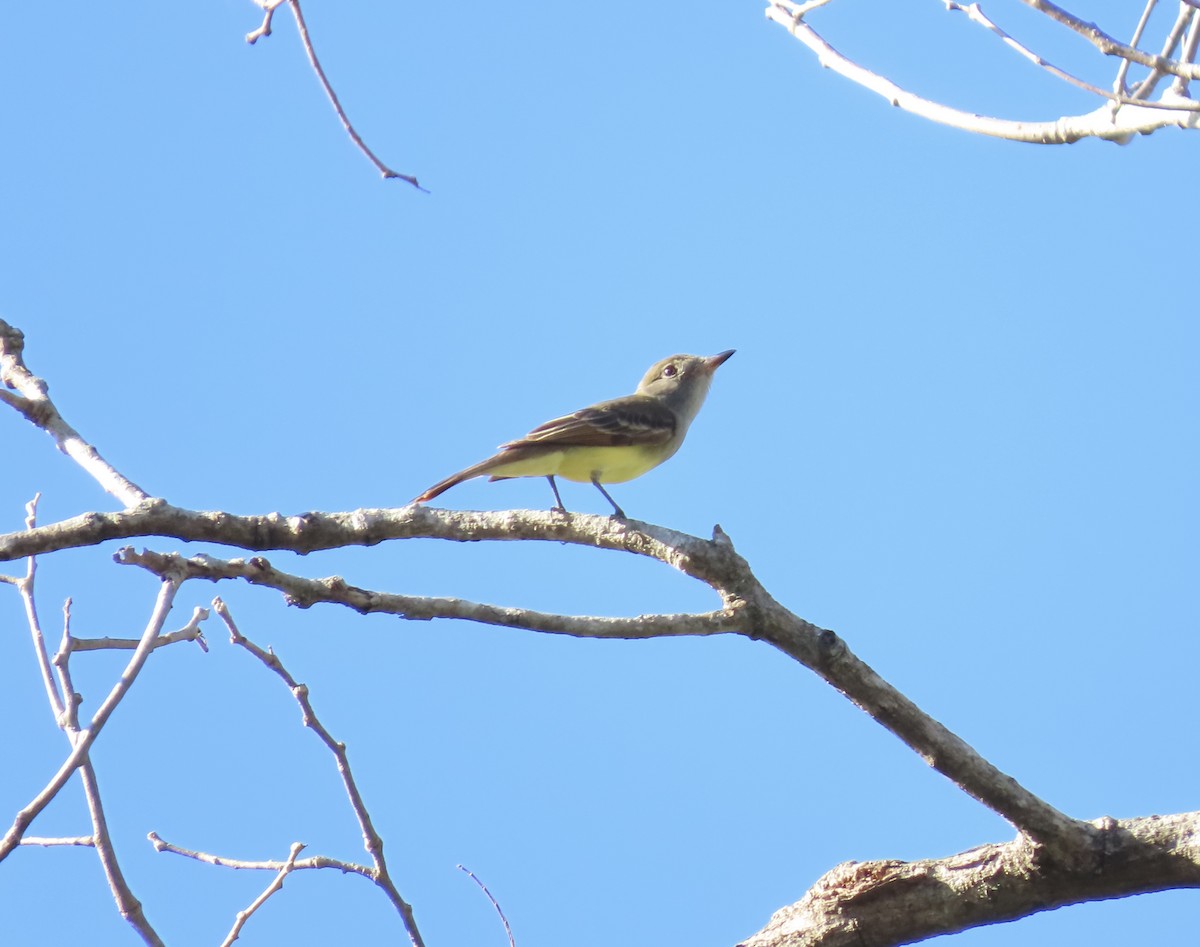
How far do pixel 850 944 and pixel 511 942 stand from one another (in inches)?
47.2

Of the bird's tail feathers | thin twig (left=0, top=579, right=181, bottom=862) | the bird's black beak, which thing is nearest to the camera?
thin twig (left=0, top=579, right=181, bottom=862)

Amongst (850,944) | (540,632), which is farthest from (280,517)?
(850,944)

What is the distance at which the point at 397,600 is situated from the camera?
4195mm

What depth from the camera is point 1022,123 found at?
5.15m

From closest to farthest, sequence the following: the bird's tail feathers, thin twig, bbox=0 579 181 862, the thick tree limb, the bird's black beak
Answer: thin twig, bbox=0 579 181 862, the thick tree limb, the bird's tail feathers, the bird's black beak

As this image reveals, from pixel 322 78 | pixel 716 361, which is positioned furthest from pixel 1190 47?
pixel 716 361

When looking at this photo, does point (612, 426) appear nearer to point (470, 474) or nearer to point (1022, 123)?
point (470, 474)

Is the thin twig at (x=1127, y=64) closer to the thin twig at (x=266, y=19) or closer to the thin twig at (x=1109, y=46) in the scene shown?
the thin twig at (x=1109, y=46)

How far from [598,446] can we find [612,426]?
0.80ft

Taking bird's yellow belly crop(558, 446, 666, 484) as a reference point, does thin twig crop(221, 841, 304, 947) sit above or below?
below

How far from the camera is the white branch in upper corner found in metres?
4.85

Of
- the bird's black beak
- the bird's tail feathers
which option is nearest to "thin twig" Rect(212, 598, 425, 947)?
the bird's tail feathers

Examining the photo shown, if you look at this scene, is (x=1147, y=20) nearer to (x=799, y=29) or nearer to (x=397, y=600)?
(x=799, y=29)

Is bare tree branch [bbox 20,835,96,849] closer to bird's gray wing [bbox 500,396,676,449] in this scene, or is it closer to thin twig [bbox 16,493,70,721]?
thin twig [bbox 16,493,70,721]
